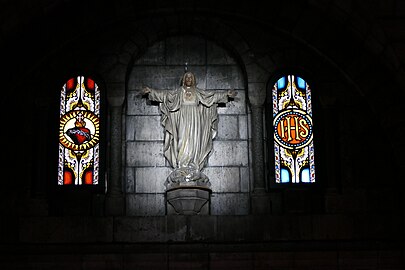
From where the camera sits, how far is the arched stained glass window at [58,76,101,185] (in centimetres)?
1814

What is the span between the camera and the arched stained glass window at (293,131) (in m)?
18.3

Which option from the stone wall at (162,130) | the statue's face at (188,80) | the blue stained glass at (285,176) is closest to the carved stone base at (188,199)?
the stone wall at (162,130)

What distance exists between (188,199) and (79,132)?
2327mm

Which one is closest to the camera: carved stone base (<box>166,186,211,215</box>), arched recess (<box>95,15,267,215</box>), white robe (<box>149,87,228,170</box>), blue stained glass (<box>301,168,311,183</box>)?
carved stone base (<box>166,186,211,215</box>)

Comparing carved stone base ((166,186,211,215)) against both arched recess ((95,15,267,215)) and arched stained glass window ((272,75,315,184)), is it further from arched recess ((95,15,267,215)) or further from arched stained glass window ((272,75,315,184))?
arched stained glass window ((272,75,315,184))

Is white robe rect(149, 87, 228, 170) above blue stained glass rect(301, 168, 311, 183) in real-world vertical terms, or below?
above

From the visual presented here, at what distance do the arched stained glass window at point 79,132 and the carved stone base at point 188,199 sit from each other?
1.41 m

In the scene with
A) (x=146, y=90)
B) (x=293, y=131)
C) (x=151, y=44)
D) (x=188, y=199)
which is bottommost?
(x=188, y=199)

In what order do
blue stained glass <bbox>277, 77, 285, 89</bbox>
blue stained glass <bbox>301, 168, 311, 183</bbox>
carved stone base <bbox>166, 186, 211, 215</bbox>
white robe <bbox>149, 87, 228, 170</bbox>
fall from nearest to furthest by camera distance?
carved stone base <bbox>166, 186, 211, 215</bbox>
white robe <bbox>149, 87, 228, 170</bbox>
blue stained glass <bbox>301, 168, 311, 183</bbox>
blue stained glass <bbox>277, 77, 285, 89</bbox>

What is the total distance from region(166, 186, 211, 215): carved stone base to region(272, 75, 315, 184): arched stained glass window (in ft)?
4.62

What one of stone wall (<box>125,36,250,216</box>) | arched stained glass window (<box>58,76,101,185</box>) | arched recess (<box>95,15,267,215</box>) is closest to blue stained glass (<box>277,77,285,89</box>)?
arched recess (<box>95,15,267,215</box>)

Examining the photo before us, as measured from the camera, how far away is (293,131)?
18.5m

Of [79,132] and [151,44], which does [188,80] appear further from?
[79,132]

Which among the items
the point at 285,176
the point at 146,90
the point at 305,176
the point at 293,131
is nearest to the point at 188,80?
the point at 146,90
